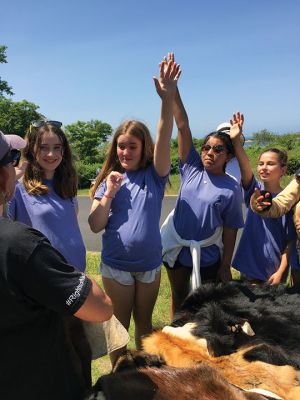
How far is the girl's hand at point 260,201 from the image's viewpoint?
281 centimetres

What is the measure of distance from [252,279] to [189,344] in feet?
4.73

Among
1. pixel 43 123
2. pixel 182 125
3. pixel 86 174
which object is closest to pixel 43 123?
pixel 43 123

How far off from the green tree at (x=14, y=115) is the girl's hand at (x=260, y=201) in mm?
29245

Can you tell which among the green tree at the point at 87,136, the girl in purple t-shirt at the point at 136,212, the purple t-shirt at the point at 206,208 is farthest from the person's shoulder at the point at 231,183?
the green tree at the point at 87,136

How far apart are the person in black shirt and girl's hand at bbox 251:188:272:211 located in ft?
5.76

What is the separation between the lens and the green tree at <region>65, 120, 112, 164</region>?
3200cm

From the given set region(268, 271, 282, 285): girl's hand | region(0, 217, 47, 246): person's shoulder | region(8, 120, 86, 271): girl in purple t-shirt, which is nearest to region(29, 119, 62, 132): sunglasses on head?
region(8, 120, 86, 271): girl in purple t-shirt

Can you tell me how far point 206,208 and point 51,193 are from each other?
47.0 inches

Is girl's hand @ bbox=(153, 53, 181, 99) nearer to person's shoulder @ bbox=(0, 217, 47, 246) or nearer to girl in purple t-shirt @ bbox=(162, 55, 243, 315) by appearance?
girl in purple t-shirt @ bbox=(162, 55, 243, 315)

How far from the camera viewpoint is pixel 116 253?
9.25 feet

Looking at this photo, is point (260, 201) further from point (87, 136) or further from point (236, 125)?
point (87, 136)

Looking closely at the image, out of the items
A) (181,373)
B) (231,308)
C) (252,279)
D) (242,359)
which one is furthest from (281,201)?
(181,373)

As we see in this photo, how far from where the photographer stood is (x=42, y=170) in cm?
283

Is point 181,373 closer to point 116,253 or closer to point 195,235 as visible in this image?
point 116,253
